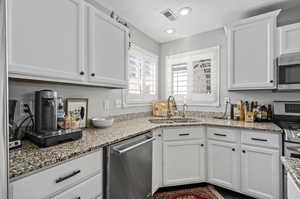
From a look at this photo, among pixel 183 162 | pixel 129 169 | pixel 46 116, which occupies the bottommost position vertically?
pixel 183 162

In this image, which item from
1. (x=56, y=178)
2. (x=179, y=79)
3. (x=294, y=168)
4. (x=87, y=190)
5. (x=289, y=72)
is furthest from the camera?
(x=179, y=79)

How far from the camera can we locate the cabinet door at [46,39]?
95 centimetres

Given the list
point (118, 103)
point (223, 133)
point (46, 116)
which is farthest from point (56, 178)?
point (223, 133)

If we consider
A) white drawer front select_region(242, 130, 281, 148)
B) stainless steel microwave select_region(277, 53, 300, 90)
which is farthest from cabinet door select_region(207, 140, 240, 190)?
stainless steel microwave select_region(277, 53, 300, 90)

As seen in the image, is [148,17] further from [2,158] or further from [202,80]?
[2,158]

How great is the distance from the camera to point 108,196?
1.10 meters

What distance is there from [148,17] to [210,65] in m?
1.32

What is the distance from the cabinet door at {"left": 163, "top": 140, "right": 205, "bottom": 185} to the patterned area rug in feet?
0.38

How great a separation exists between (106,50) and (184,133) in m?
1.39

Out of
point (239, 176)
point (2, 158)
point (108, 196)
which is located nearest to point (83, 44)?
point (2, 158)

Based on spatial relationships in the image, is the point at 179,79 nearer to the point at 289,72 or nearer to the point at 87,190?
the point at 289,72

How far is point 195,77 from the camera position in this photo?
2.78 meters

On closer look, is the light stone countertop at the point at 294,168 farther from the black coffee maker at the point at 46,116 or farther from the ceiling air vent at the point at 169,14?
the ceiling air vent at the point at 169,14

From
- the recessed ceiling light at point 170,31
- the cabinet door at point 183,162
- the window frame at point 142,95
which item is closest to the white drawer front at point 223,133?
the cabinet door at point 183,162
